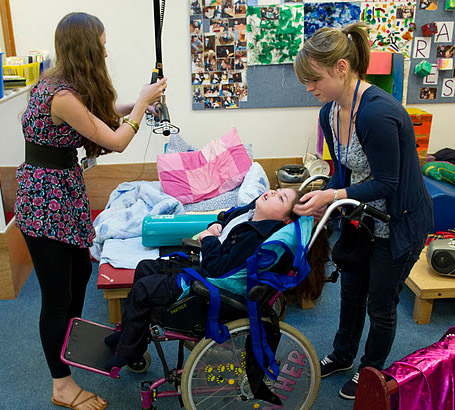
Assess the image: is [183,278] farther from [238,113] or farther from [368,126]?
[238,113]

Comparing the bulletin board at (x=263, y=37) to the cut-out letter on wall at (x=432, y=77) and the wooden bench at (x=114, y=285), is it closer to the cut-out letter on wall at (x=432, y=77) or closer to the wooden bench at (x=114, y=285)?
the cut-out letter on wall at (x=432, y=77)

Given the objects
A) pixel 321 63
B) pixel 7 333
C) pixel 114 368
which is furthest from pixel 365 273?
pixel 7 333

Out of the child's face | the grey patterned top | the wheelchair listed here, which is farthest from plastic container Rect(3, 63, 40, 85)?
the grey patterned top

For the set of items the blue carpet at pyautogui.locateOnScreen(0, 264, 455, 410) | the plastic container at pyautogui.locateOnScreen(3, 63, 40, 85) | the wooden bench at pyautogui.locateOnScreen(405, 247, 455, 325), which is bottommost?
the blue carpet at pyautogui.locateOnScreen(0, 264, 455, 410)

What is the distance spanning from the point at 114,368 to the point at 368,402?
38.6 inches

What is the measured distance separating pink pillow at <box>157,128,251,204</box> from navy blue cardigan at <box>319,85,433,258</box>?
1.79 m

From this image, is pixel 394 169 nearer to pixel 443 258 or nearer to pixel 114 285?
pixel 443 258

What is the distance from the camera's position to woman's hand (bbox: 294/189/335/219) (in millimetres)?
1647

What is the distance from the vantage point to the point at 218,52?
144 inches

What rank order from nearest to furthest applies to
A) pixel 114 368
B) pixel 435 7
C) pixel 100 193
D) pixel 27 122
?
pixel 27 122, pixel 114 368, pixel 435 7, pixel 100 193

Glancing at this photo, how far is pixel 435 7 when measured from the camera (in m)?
3.62

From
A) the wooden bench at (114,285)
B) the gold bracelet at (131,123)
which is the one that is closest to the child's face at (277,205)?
the gold bracelet at (131,123)

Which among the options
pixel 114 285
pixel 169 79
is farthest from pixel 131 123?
pixel 169 79

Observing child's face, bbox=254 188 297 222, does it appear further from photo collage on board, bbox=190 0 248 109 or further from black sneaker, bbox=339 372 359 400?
photo collage on board, bbox=190 0 248 109
